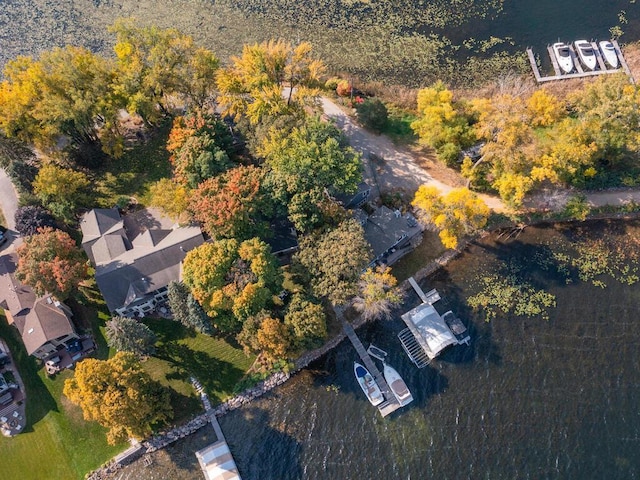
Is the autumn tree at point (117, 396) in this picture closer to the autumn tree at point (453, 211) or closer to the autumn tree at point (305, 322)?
the autumn tree at point (305, 322)

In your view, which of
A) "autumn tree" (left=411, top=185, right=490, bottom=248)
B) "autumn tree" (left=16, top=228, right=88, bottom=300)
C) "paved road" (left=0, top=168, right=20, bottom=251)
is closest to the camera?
"autumn tree" (left=16, top=228, right=88, bottom=300)

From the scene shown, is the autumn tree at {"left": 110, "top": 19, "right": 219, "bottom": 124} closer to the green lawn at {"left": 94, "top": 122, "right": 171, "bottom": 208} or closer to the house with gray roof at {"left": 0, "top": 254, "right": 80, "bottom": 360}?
the green lawn at {"left": 94, "top": 122, "right": 171, "bottom": 208}

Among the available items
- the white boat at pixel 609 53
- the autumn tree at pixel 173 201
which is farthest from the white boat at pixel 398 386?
the white boat at pixel 609 53

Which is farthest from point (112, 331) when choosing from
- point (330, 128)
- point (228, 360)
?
point (330, 128)

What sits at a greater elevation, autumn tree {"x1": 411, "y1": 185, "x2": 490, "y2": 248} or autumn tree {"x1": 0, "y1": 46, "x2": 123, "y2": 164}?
autumn tree {"x1": 0, "y1": 46, "x2": 123, "y2": 164}

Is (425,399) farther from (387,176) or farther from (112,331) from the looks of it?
(112,331)

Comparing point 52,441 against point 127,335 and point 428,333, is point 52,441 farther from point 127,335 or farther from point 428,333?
point 428,333

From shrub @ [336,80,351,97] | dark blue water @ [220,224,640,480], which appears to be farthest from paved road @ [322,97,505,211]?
dark blue water @ [220,224,640,480]

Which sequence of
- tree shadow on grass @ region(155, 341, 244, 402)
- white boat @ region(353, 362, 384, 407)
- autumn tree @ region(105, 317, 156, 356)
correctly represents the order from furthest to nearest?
tree shadow on grass @ region(155, 341, 244, 402) → white boat @ region(353, 362, 384, 407) → autumn tree @ region(105, 317, 156, 356)
